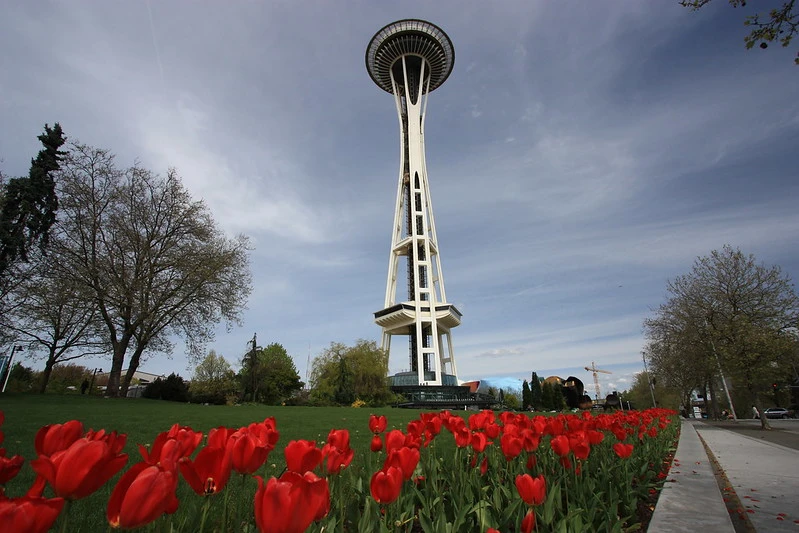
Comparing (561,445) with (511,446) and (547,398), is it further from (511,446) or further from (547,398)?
(547,398)

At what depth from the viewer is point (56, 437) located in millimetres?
1583

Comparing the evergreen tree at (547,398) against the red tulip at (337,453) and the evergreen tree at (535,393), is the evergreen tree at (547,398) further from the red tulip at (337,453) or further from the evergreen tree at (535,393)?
the red tulip at (337,453)

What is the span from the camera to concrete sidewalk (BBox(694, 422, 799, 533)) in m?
3.33

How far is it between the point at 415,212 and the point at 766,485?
60.7 metres

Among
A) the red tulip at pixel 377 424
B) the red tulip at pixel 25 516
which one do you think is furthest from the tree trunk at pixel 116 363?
the red tulip at pixel 25 516

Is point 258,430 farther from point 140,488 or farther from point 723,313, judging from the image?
point 723,313

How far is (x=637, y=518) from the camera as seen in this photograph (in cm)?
337

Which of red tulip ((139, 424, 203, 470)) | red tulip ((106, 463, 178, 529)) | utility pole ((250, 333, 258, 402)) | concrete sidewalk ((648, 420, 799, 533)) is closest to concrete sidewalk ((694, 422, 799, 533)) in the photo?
concrete sidewalk ((648, 420, 799, 533))

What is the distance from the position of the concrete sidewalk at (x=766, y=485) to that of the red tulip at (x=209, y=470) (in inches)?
147

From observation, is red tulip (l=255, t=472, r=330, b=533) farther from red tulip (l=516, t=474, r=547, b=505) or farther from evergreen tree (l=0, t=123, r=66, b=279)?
evergreen tree (l=0, t=123, r=66, b=279)

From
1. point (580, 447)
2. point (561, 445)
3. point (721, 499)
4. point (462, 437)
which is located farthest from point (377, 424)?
point (721, 499)

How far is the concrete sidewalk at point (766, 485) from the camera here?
10.9 ft

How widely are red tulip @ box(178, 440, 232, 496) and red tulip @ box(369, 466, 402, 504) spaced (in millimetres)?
625

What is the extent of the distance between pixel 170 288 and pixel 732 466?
77.9 feet
